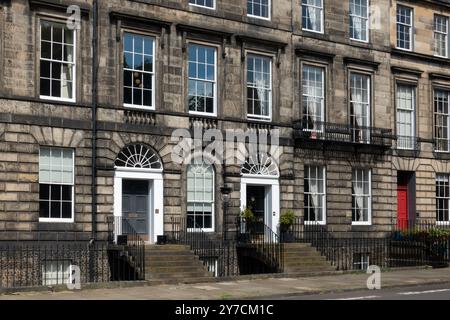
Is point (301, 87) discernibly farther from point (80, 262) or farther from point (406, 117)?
point (80, 262)

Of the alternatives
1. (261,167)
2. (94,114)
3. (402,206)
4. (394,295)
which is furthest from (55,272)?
(402,206)

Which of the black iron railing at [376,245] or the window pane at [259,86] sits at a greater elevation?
the window pane at [259,86]

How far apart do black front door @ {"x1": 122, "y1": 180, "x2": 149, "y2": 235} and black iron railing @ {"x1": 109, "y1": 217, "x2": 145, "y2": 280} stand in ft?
0.67

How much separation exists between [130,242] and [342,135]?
11.0 metres

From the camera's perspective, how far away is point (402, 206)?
1502 inches

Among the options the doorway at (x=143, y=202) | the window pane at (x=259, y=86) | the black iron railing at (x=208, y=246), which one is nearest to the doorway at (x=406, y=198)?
the window pane at (x=259, y=86)

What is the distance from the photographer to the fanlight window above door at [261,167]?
3219 cm

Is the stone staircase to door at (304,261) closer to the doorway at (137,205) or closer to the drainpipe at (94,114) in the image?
the doorway at (137,205)

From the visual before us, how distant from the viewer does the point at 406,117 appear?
126 ft

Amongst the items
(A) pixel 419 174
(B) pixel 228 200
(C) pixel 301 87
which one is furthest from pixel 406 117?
(B) pixel 228 200

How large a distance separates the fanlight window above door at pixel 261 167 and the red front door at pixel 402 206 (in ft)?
→ 25.6

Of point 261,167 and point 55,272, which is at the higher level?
point 261,167

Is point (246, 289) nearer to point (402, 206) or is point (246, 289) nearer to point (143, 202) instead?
point (143, 202)
